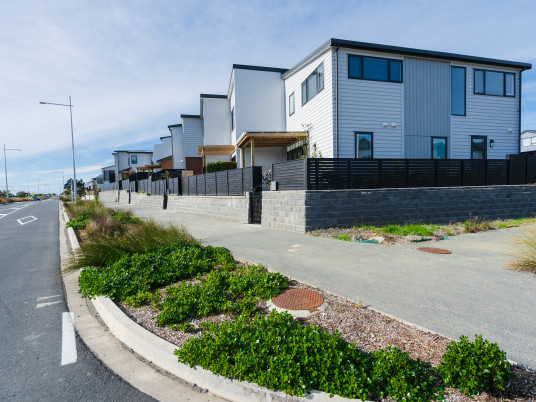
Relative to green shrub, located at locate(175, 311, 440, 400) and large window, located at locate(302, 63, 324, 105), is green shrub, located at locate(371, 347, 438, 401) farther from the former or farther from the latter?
large window, located at locate(302, 63, 324, 105)

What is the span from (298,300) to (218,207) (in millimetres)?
11219

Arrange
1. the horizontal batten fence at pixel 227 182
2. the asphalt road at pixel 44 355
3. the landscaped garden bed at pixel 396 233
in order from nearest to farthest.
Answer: the asphalt road at pixel 44 355 → the landscaped garden bed at pixel 396 233 → the horizontal batten fence at pixel 227 182

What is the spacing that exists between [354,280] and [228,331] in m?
2.86

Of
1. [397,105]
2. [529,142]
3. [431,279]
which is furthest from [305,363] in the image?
[529,142]

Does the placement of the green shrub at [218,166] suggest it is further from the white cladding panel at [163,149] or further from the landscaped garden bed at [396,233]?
the white cladding panel at [163,149]

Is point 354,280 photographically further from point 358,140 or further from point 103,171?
point 103,171

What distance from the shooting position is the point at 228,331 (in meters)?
3.01

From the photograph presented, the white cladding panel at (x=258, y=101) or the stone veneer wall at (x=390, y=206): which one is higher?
the white cladding panel at (x=258, y=101)

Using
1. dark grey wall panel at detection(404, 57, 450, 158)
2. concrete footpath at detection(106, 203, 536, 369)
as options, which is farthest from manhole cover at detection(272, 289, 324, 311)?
dark grey wall panel at detection(404, 57, 450, 158)

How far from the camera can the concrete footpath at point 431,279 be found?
3.50 meters

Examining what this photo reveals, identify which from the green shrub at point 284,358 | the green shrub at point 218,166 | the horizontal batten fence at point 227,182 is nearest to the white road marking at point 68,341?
the green shrub at point 284,358

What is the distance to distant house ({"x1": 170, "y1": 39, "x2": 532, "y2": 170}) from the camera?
13961 mm

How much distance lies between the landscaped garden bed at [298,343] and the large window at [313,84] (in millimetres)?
12308

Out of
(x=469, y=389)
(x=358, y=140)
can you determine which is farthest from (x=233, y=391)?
(x=358, y=140)
